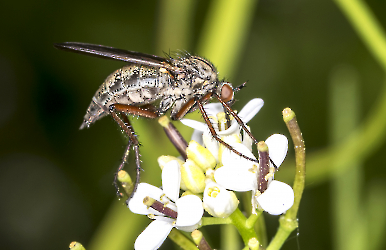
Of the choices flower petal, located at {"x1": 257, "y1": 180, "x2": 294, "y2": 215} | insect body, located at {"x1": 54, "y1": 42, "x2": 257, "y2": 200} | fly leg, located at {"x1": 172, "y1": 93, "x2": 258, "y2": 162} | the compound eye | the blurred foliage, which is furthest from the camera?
the blurred foliage

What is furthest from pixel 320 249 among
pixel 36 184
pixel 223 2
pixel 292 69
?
pixel 36 184

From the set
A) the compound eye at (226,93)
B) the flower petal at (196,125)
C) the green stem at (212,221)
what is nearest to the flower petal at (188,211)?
the green stem at (212,221)

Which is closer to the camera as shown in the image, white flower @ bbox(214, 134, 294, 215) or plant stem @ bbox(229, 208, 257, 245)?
white flower @ bbox(214, 134, 294, 215)

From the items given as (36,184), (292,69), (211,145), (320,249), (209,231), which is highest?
(292,69)

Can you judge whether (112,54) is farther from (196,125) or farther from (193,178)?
(193,178)

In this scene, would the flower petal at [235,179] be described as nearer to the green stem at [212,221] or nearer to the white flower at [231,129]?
the green stem at [212,221]

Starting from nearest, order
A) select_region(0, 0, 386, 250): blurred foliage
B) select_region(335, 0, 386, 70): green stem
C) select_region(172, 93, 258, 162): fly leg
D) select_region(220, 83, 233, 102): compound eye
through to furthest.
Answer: select_region(172, 93, 258, 162): fly leg, select_region(220, 83, 233, 102): compound eye, select_region(335, 0, 386, 70): green stem, select_region(0, 0, 386, 250): blurred foliage

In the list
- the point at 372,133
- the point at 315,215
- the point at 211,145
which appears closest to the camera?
the point at 211,145

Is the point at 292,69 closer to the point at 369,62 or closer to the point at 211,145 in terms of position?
the point at 369,62

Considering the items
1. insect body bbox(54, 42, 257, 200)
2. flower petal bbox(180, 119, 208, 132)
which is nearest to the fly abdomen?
insect body bbox(54, 42, 257, 200)

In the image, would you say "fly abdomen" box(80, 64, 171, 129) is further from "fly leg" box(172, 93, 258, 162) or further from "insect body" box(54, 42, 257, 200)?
"fly leg" box(172, 93, 258, 162)
